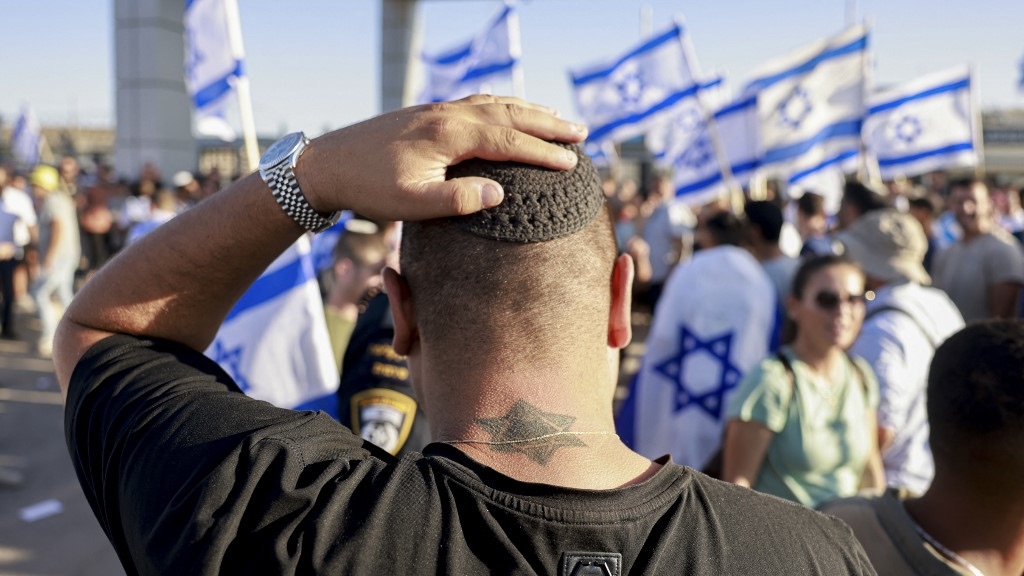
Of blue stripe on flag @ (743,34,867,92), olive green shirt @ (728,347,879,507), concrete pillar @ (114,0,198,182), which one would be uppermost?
concrete pillar @ (114,0,198,182)

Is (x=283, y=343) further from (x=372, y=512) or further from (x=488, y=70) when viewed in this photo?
(x=488, y=70)

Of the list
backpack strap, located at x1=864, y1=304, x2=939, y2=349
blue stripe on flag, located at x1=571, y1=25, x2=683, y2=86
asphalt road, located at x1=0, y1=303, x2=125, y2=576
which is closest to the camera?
backpack strap, located at x1=864, y1=304, x2=939, y2=349

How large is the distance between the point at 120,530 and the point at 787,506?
976mm

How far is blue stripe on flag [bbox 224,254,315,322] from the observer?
3.24m

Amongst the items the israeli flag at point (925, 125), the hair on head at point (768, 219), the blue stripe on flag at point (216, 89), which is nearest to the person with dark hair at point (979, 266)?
the hair on head at point (768, 219)

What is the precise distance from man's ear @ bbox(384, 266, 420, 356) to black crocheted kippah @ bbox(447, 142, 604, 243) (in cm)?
18

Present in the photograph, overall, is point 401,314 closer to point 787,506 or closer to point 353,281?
point 787,506

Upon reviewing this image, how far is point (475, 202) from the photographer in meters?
1.18

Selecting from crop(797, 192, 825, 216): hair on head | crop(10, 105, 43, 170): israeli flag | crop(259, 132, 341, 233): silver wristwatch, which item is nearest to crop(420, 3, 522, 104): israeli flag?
crop(797, 192, 825, 216): hair on head

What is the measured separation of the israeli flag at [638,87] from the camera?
25.9 feet

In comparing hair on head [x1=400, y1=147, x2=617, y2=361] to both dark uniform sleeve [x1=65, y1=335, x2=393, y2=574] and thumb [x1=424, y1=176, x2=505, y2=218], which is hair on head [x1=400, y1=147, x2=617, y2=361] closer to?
thumb [x1=424, y1=176, x2=505, y2=218]

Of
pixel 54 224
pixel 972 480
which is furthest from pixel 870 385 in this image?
pixel 54 224

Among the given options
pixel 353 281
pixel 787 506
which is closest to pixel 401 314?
pixel 787 506

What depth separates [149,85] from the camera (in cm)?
1498
